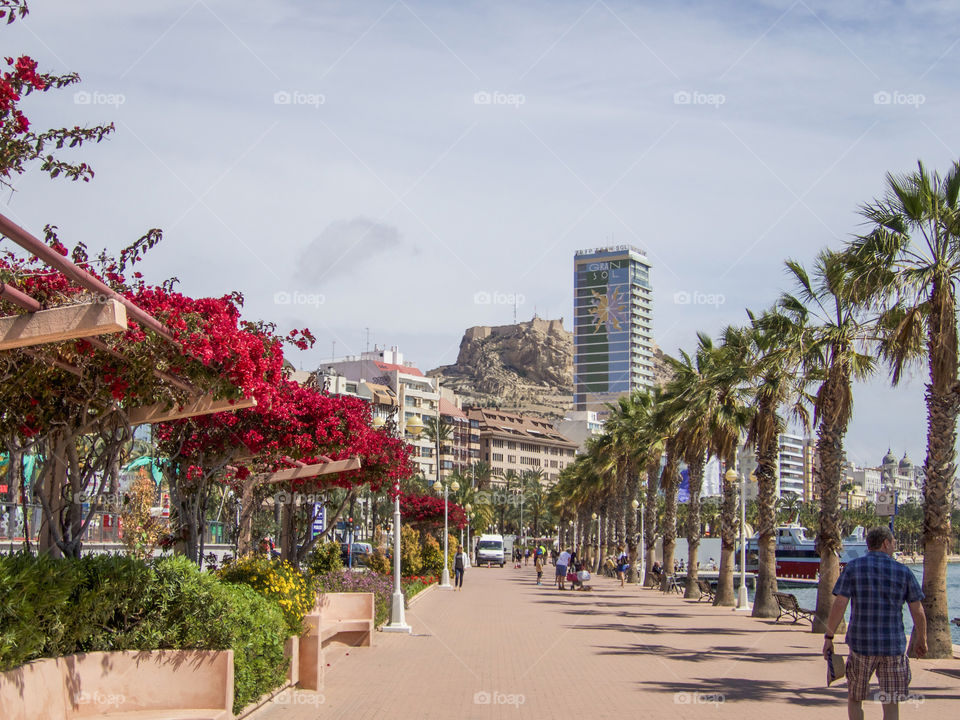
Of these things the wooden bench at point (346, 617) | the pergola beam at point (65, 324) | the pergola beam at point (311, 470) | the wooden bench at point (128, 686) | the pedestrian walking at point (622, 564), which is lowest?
the pedestrian walking at point (622, 564)

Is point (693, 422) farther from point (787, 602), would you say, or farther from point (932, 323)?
point (932, 323)

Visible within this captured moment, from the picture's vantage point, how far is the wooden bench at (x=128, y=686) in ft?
24.0

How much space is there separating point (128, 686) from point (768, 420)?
20243mm

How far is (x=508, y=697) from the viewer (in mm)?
12188

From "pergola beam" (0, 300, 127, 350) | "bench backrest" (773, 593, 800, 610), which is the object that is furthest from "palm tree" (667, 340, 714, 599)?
"pergola beam" (0, 300, 127, 350)

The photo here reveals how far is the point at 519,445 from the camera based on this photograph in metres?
167

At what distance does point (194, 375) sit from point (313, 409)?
6.12m

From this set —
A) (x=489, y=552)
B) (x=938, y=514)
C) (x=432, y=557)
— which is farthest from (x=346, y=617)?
(x=489, y=552)

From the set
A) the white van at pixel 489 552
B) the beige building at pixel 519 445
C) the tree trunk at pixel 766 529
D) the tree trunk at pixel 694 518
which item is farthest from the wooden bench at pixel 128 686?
the beige building at pixel 519 445

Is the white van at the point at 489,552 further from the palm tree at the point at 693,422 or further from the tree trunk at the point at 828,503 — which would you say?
the tree trunk at the point at 828,503

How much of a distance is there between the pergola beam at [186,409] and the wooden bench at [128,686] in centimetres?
224

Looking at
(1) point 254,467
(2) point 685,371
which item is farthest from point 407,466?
(2) point 685,371

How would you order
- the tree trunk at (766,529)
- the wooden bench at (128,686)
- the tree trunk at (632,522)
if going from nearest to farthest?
1. the wooden bench at (128,686)
2. the tree trunk at (766,529)
3. the tree trunk at (632,522)

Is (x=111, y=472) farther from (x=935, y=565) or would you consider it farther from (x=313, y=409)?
(x=935, y=565)
